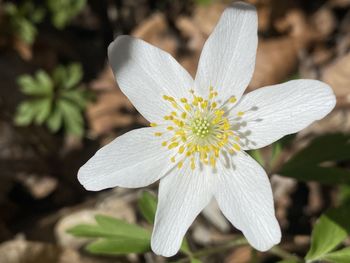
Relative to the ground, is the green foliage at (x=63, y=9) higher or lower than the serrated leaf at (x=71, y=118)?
higher

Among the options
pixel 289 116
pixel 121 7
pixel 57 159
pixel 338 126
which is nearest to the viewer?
pixel 289 116

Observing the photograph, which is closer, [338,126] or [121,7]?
[338,126]

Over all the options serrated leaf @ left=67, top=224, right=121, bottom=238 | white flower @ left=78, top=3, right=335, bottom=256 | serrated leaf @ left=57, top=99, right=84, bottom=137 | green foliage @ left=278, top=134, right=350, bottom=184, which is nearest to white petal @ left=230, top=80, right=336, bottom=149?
white flower @ left=78, top=3, right=335, bottom=256

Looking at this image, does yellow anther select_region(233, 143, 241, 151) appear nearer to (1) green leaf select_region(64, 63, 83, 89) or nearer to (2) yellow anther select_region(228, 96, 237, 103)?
(2) yellow anther select_region(228, 96, 237, 103)

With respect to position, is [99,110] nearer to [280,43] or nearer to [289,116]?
[280,43]

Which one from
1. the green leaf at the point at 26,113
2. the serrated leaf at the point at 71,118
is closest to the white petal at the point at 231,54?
the serrated leaf at the point at 71,118

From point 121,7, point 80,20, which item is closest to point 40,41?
point 80,20

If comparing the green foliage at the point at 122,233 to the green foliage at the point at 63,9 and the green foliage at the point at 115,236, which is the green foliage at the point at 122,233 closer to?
the green foliage at the point at 115,236

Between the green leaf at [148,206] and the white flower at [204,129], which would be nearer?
the white flower at [204,129]
